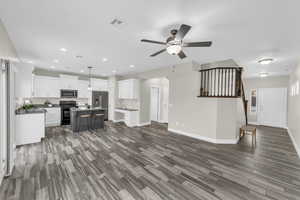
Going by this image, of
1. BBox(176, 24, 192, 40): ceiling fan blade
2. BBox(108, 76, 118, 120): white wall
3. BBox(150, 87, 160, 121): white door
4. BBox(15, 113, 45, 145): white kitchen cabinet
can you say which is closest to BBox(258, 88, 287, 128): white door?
BBox(150, 87, 160, 121): white door

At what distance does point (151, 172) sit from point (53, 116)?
585cm

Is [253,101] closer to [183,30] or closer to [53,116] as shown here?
[183,30]

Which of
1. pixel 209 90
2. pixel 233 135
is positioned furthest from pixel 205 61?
pixel 233 135

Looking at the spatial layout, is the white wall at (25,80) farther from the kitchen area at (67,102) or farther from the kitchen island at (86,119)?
the kitchen island at (86,119)

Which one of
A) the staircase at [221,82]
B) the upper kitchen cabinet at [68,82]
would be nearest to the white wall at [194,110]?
the staircase at [221,82]

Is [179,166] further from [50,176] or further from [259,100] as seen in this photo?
[259,100]

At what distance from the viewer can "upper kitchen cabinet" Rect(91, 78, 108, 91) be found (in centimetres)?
737

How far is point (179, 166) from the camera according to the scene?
2.73 meters

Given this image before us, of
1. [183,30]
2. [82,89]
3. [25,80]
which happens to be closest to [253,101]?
[183,30]

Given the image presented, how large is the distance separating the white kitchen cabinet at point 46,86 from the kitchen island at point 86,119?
1.85 metres

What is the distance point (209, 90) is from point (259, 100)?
499cm

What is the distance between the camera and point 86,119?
5.44 meters

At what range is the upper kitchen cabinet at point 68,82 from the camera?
256 inches

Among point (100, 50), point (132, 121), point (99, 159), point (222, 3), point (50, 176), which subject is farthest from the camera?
point (132, 121)
